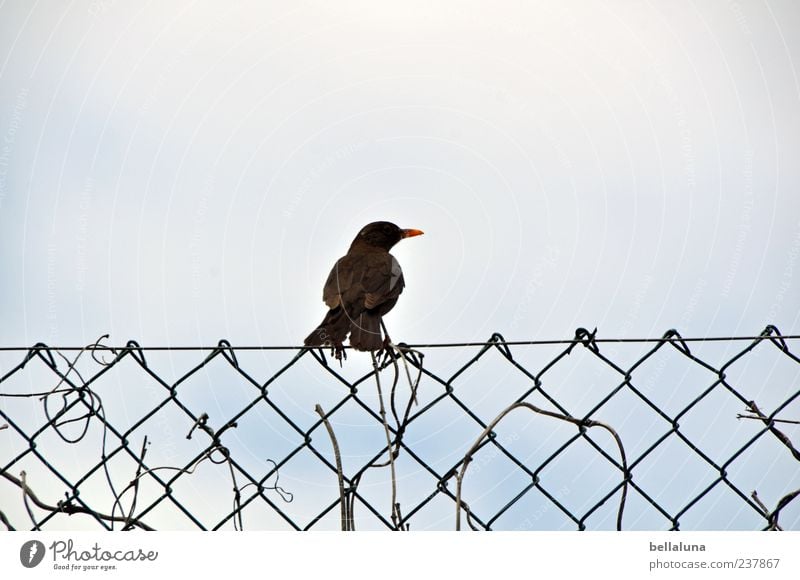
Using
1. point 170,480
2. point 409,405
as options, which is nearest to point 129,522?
point 170,480

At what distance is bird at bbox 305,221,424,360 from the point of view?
397cm

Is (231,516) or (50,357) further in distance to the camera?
(50,357)

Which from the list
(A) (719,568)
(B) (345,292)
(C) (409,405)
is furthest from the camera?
(B) (345,292)

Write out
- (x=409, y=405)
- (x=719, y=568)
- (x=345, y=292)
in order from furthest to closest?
1. (x=345, y=292)
2. (x=409, y=405)
3. (x=719, y=568)

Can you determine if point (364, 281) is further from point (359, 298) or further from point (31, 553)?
point (31, 553)

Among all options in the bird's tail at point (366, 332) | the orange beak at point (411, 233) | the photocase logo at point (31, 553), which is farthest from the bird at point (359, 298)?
the photocase logo at point (31, 553)

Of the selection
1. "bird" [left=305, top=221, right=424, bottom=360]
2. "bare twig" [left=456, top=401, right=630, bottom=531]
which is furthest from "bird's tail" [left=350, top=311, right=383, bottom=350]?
"bare twig" [left=456, top=401, right=630, bottom=531]

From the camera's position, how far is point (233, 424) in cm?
280

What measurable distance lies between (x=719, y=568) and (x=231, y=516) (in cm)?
132

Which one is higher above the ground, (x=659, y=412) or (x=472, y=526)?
(x=659, y=412)

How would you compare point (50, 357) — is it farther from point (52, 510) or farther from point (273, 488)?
point (273, 488)

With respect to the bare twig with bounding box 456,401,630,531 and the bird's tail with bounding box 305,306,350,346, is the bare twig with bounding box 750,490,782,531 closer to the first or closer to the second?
the bare twig with bounding box 456,401,630,531

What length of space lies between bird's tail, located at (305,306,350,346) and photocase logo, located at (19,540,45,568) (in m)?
1.42

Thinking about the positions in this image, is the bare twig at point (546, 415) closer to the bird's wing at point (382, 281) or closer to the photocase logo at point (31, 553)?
the photocase logo at point (31, 553)
